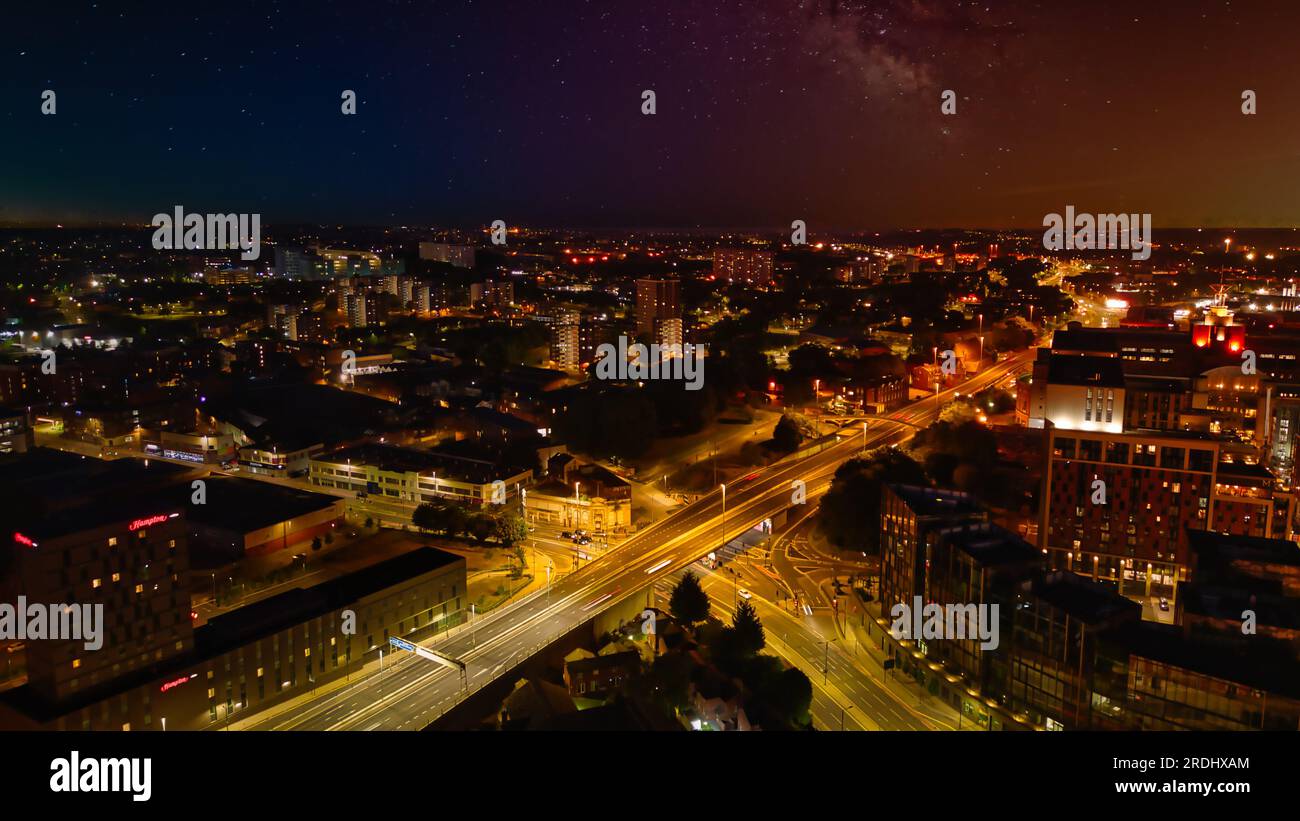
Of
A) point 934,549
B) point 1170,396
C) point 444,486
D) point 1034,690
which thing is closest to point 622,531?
point 444,486

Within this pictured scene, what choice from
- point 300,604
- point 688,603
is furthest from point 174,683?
point 688,603

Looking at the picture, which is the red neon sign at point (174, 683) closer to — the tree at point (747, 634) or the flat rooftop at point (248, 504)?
the flat rooftop at point (248, 504)

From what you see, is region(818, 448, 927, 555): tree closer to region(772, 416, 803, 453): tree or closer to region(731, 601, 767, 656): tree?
region(731, 601, 767, 656): tree

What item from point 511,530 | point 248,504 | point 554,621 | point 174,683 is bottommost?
point 554,621

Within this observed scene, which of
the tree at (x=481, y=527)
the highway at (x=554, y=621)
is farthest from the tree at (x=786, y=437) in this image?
the tree at (x=481, y=527)

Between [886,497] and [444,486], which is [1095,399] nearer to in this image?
[886,497]

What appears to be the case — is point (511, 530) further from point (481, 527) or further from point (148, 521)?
point (148, 521)
